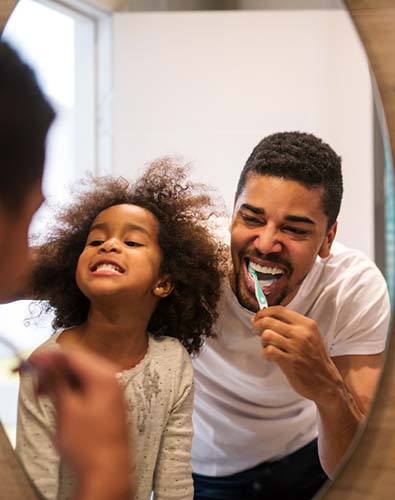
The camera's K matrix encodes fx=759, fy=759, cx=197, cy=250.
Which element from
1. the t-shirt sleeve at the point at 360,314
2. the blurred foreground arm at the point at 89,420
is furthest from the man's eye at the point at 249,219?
the blurred foreground arm at the point at 89,420

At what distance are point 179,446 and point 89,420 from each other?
10 cm

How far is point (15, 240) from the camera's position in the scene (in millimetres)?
835

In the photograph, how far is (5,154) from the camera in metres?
0.84

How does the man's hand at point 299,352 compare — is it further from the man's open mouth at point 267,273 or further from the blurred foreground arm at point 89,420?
the blurred foreground arm at point 89,420

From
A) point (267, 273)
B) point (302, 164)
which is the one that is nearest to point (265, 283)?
point (267, 273)

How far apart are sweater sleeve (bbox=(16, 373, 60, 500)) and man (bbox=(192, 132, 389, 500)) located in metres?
0.17

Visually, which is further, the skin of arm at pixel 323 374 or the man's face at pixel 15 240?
the man's face at pixel 15 240

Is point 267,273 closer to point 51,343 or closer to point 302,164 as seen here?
point 302,164

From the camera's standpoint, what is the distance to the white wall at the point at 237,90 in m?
0.70

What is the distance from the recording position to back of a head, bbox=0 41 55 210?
82 cm

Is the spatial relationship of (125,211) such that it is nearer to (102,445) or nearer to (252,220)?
(252,220)

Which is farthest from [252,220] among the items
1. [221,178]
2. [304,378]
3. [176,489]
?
[176,489]

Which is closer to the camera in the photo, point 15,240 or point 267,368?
point 267,368

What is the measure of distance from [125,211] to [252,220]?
5.2 inches
